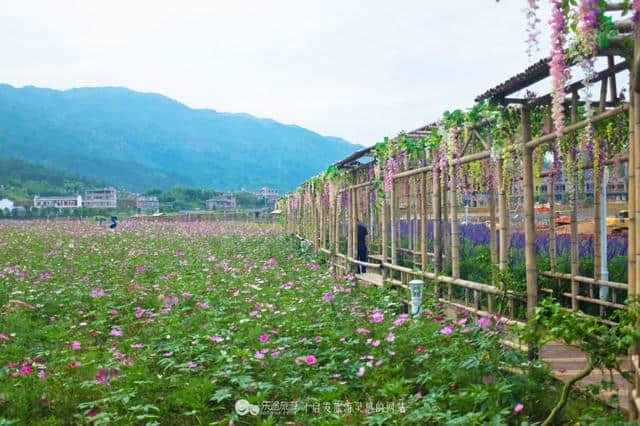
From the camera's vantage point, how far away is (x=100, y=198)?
87438 mm

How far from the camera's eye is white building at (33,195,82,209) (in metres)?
70.9

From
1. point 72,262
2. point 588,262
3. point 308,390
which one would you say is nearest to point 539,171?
point 588,262

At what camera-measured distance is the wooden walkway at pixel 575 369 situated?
388 centimetres

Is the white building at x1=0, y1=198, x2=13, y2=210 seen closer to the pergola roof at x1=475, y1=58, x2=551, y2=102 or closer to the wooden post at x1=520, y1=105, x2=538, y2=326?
the pergola roof at x1=475, y1=58, x2=551, y2=102

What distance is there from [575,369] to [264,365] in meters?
2.51

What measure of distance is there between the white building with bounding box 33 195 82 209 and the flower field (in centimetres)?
6649

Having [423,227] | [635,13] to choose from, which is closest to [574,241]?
[423,227]

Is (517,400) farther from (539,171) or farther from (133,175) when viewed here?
(133,175)

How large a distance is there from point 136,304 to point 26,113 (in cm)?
20792

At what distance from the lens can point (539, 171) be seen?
21.6ft

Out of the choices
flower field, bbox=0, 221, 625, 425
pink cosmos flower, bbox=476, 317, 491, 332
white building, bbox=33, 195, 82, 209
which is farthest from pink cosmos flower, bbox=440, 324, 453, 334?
white building, bbox=33, 195, 82, 209

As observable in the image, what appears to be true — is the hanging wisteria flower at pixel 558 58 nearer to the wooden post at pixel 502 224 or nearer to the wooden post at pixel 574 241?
the wooden post at pixel 502 224

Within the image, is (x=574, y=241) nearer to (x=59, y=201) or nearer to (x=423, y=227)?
(x=423, y=227)

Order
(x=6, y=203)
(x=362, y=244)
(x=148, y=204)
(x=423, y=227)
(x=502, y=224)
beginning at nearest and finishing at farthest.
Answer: (x=502, y=224) → (x=423, y=227) → (x=362, y=244) → (x=6, y=203) → (x=148, y=204)
